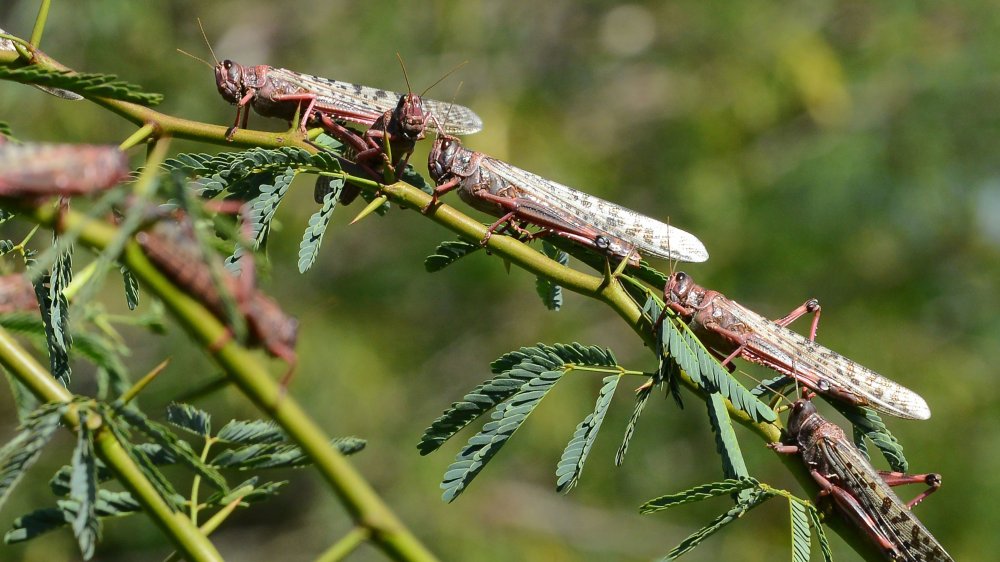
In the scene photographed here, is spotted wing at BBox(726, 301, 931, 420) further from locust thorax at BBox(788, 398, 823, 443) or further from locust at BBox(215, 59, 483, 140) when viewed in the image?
locust at BBox(215, 59, 483, 140)

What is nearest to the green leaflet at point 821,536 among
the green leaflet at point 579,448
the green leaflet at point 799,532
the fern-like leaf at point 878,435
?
the green leaflet at point 799,532

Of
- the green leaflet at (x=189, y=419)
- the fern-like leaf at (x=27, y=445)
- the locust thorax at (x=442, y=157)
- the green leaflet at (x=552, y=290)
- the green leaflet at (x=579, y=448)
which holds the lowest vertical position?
the fern-like leaf at (x=27, y=445)

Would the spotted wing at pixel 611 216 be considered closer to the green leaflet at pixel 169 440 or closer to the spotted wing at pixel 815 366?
the spotted wing at pixel 815 366

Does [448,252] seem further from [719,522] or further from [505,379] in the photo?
[719,522]

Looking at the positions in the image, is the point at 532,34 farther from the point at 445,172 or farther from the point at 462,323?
the point at 445,172

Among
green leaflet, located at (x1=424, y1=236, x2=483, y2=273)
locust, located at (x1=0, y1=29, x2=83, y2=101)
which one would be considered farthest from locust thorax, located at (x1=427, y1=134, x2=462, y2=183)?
locust, located at (x1=0, y1=29, x2=83, y2=101)

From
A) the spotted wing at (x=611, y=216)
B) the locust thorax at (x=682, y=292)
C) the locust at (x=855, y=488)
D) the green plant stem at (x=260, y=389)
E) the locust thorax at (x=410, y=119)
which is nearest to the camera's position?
the green plant stem at (x=260, y=389)

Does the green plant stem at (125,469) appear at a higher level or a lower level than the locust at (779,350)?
lower
